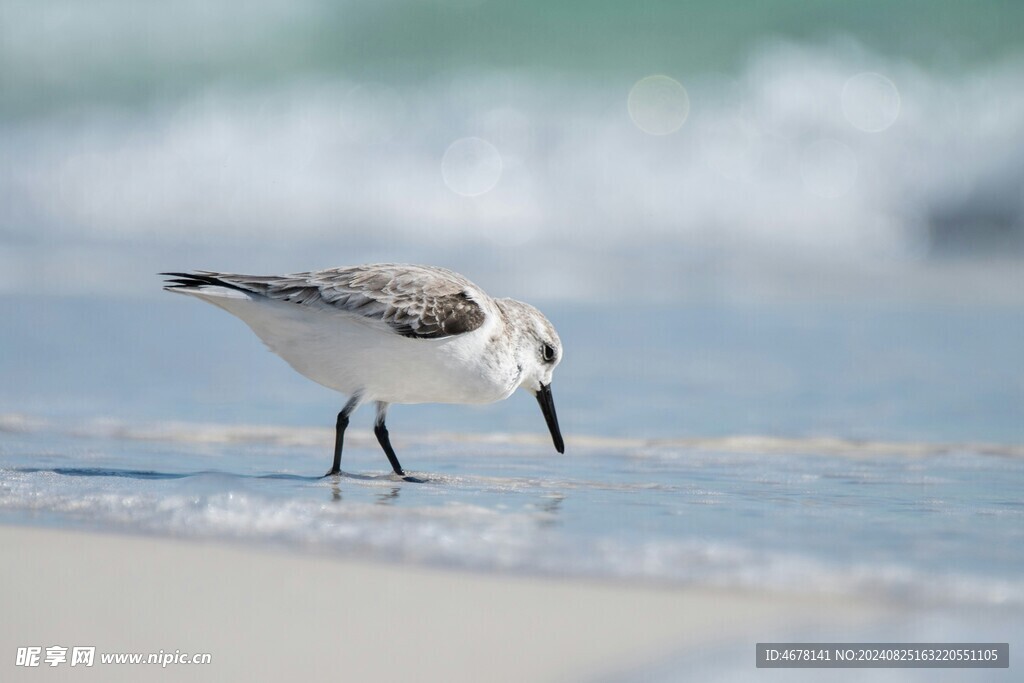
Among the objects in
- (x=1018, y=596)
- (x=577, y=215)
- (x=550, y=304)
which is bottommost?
(x=1018, y=596)

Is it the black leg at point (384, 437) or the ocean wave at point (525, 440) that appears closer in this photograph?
the black leg at point (384, 437)

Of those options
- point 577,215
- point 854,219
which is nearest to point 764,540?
point 577,215

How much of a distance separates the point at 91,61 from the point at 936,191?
1367 cm

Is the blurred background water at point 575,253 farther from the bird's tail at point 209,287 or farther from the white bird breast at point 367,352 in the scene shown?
the bird's tail at point 209,287

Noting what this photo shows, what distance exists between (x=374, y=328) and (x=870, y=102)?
49.6 feet

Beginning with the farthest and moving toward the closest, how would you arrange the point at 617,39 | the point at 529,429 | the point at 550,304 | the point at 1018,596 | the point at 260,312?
1. the point at 617,39
2. the point at 550,304
3. the point at 529,429
4. the point at 260,312
5. the point at 1018,596

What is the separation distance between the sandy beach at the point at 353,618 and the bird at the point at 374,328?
1.68m

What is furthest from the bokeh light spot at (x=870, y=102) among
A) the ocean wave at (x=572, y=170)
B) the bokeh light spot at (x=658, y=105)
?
the bokeh light spot at (x=658, y=105)

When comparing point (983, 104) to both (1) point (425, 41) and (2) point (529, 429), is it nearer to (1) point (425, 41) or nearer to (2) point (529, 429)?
(1) point (425, 41)

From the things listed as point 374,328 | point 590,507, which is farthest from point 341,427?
point 590,507

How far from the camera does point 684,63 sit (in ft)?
64.3

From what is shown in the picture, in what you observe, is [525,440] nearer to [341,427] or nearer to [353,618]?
[341,427]

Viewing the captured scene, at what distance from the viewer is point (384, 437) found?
6586 mm

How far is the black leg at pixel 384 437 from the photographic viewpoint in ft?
21.3
